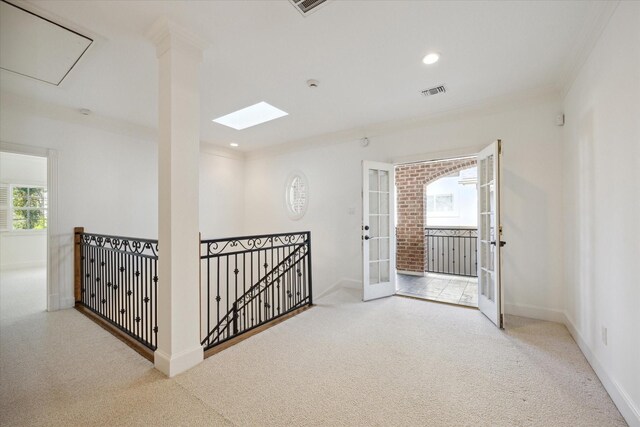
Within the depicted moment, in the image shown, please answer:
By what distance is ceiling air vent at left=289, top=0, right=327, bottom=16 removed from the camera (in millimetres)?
1852

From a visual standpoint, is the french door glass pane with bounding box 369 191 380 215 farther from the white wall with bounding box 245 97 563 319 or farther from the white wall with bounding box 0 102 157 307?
the white wall with bounding box 0 102 157 307

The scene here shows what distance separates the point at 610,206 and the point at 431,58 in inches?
72.2

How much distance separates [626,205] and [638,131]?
0.44 metres

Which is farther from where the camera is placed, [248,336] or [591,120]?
[248,336]

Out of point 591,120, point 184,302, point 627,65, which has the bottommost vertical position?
point 184,302

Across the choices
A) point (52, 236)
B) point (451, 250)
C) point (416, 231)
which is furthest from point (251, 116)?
point (451, 250)

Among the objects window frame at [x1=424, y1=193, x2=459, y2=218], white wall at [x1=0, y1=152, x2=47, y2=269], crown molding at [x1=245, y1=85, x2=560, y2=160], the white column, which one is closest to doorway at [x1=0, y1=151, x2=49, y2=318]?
white wall at [x1=0, y1=152, x2=47, y2=269]

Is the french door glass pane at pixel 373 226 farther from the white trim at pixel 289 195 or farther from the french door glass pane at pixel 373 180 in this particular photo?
the white trim at pixel 289 195

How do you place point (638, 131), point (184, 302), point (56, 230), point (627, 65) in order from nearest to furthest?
point (638, 131), point (627, 65), point (184, 302), point (56, 230)

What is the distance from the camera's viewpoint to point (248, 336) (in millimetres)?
2650

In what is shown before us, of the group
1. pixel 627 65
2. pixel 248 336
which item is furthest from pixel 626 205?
pixel 248 336

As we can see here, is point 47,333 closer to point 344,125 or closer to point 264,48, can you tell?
point 264,48

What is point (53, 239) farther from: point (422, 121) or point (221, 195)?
point (422, 121)

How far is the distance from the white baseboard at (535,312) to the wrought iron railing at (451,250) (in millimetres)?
2736
